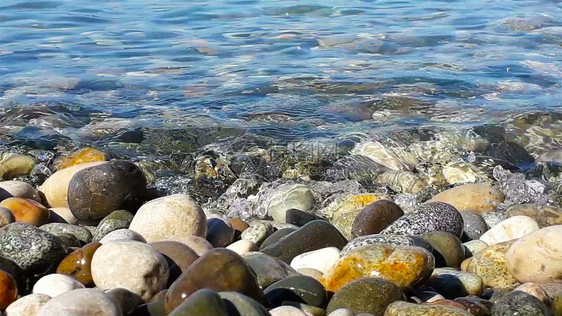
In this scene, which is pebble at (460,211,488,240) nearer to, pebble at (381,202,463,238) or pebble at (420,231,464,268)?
pebble at (381,202,463,238)

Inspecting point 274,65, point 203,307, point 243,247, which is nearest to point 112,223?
point 243,247

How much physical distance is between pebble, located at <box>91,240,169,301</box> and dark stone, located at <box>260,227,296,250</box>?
91 centimetres

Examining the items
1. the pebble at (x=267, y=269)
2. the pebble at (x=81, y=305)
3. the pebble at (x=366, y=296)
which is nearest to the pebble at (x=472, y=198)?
the pebble at (x=267, y=269)

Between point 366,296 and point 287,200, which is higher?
point 366,296

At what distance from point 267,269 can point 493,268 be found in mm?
1101

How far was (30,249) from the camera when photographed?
3.71 metres

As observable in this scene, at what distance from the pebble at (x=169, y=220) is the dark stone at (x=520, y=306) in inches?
64.1


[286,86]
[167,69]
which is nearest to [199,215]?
[286,86]

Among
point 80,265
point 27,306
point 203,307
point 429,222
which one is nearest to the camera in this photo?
point 203,307

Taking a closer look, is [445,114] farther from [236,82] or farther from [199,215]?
[199,215]

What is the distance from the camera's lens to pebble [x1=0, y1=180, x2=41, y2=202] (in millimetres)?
5125

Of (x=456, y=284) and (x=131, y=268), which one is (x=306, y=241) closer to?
(x=456, y=284)

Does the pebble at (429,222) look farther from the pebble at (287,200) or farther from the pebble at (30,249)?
the pebble at (30,249)

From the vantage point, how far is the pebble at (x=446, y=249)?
406 cm
